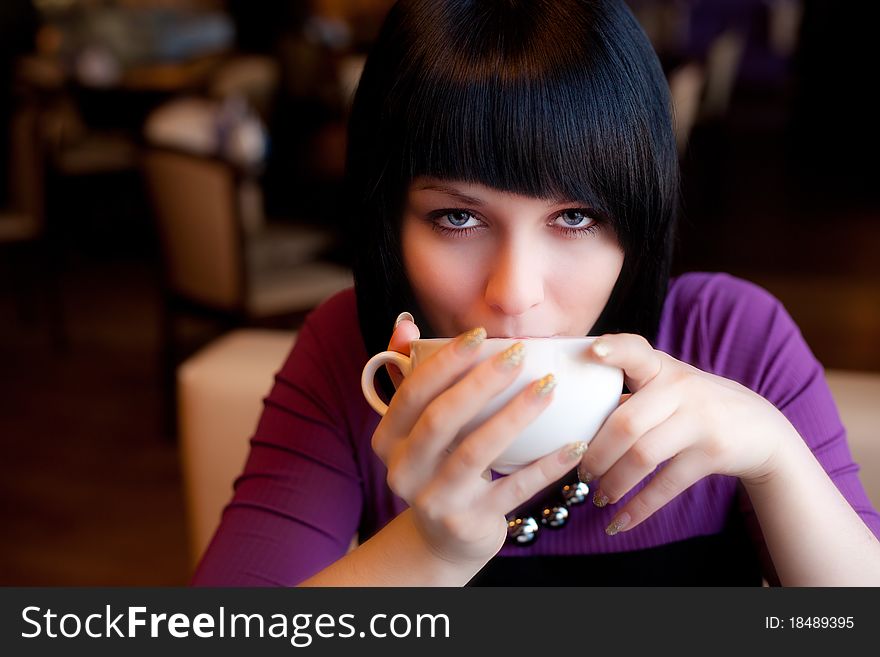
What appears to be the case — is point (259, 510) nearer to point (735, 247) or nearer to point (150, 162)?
point (150, 162)

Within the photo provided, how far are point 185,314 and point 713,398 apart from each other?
302 cm

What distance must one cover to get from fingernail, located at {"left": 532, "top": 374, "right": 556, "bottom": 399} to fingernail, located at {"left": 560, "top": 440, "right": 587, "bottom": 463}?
6 centimetres

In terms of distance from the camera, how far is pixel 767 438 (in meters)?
0.80

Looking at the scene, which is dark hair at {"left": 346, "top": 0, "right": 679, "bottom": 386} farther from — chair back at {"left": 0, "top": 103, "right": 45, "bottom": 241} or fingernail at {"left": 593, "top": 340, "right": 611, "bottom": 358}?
chair back at {"left": 0, "top": 103, "right": 45, "bottom": 241}

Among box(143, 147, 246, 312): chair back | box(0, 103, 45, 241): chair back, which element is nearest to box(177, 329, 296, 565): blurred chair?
box(143, 147, 246, 312): chair back

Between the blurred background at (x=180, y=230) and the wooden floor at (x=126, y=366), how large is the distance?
0.01 m

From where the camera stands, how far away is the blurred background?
3074mm

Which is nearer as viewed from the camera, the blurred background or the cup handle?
the cup handle

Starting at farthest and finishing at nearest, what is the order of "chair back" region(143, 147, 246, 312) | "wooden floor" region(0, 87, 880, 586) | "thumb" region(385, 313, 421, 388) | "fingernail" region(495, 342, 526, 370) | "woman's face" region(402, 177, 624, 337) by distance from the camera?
"chair back" region(143, 147, 246, 312) → "wooden floor" region(0, 87, 880, 586) → "woman's face" region(402, 177, 624, 337) → "thumb" region(385, 313, 421, 388) → "fingernail" region(495, 342, 526, 370)

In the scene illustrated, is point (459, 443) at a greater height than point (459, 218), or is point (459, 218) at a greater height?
point (459, 218)

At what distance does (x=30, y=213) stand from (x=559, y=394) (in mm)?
4494

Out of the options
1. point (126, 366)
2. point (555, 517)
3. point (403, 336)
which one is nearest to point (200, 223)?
point (126, 366)

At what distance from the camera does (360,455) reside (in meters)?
1.15

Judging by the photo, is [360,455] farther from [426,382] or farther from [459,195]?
[426,382]
